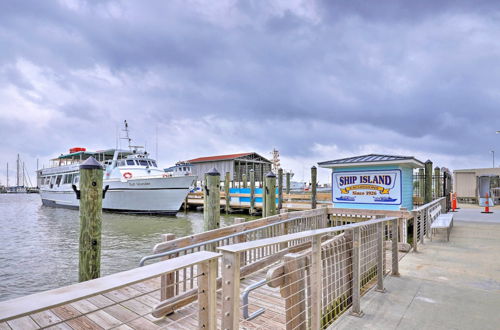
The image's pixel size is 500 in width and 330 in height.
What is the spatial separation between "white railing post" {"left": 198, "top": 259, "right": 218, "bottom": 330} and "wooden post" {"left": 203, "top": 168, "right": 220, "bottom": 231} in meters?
5.75

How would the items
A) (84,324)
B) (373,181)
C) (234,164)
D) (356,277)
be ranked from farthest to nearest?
(234,164) → (373,181) → (84,324) → (356,277)

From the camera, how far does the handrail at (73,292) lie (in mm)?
854

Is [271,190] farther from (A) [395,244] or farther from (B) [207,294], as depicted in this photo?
(B) [207,294]

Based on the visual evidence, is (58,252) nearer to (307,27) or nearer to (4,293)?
(4,293)

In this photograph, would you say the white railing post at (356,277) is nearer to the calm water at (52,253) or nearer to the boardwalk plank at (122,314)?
the boardwalk plank at (122,314)

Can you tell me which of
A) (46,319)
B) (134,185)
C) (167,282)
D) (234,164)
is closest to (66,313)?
(46,319)

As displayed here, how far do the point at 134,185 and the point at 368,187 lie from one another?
16.9 m

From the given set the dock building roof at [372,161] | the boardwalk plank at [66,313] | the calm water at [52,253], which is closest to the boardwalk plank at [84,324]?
the boardwalk plank at [66,313]

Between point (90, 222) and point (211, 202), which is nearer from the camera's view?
point (90, 222)

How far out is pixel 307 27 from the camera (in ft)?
38.4

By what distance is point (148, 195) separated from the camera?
20531mm

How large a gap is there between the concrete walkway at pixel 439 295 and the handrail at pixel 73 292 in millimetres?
2279

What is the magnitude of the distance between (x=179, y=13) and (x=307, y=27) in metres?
5.07

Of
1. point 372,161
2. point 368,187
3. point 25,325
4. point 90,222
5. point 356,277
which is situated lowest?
point 25,325
